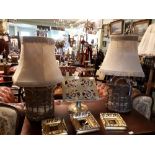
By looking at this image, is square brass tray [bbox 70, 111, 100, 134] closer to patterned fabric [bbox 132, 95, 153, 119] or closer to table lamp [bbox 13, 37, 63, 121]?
table lamp [bbox 13, 37, 63, 121]

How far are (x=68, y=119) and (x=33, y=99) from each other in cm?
29

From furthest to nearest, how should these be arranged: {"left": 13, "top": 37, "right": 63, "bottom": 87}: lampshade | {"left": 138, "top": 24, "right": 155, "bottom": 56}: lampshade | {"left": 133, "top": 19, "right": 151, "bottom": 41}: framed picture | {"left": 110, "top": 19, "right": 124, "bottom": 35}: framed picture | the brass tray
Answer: {"left": 110, "top": 19, "right": 124, "bottom": 35}: framed picture
{"left": 133, "top": 19, "right": 151, "bottom": 41}: framed picture
{"left": 138, "top": 24, "right": 155, "bottom": 56}: lampshade
the brass tray
{"left": 13, "top": 37, "right": 63, "bottom": 87}: lampshade

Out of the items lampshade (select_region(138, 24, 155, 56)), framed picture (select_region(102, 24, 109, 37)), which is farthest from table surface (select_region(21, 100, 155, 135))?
framed picture (select_region(102, 24, 109, 37))

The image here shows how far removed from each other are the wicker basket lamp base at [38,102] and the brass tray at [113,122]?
390 millimetres

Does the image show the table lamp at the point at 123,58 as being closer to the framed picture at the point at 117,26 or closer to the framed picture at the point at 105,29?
the framed picture at the point at 117,26

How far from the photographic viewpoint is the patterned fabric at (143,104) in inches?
66.7

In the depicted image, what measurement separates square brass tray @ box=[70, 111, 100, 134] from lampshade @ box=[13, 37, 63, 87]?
320 mm

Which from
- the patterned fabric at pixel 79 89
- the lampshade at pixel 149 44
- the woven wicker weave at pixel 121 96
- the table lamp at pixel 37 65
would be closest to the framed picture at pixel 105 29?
the lampshade at pixel 149 44

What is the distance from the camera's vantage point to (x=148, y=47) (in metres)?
1.89

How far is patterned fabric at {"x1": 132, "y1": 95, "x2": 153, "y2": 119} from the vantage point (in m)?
1.69

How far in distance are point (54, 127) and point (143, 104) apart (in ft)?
3.16

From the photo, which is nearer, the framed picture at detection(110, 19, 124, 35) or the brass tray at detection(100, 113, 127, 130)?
the brass tray at detection(100, 113, 127, 130)

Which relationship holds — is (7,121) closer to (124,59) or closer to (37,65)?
(37,65)
